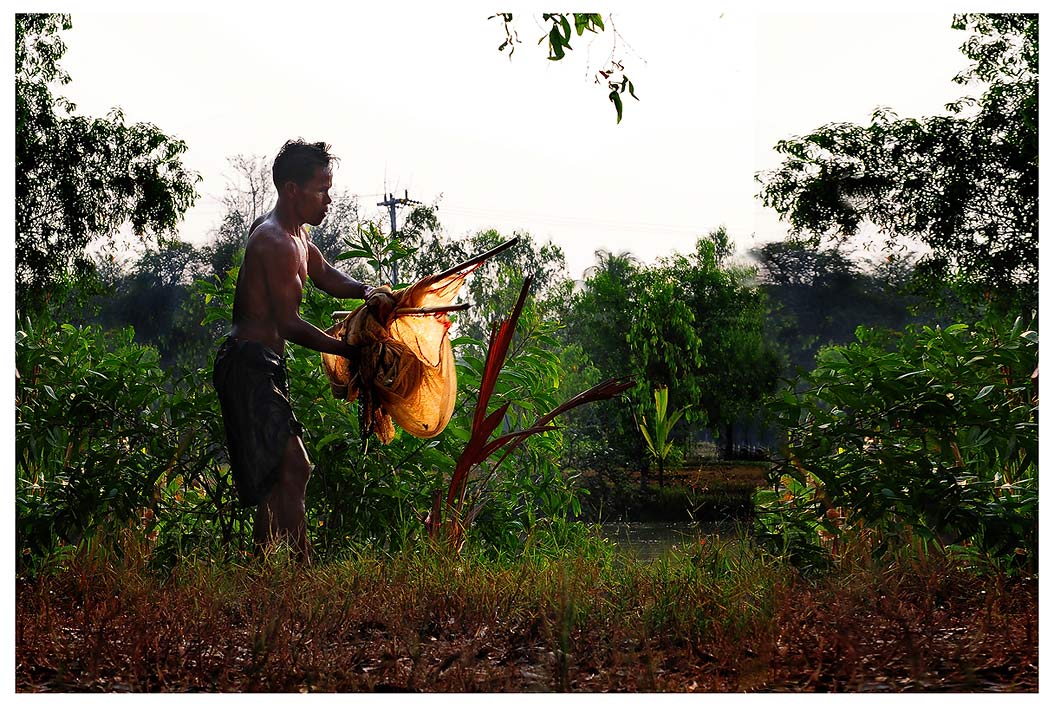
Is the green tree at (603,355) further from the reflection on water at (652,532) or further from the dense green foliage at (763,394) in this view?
the dense green foliage at (763,394)

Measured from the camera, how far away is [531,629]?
356 centimetres

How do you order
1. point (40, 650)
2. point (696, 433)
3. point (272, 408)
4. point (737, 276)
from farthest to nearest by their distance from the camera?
point (737, 276), point (696, 433), point (272, 408), point (40, 650)

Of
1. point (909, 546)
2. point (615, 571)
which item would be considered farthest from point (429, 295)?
point (909, 546)

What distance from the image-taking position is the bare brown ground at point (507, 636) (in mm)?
3141

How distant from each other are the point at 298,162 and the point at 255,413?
39.8 inches

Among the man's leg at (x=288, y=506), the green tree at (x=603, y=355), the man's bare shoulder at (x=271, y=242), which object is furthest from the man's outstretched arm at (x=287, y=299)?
the green tree at (x=603, y=355)

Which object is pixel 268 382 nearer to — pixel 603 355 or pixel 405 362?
pixel 405 362

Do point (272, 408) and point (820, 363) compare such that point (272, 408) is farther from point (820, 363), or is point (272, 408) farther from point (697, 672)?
point (820, 363)

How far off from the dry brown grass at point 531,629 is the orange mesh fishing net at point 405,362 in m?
0.59

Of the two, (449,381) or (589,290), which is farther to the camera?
(589,290)

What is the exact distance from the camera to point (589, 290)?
1223cm

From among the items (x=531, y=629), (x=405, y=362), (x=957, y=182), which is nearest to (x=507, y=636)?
(x=531, y=629)

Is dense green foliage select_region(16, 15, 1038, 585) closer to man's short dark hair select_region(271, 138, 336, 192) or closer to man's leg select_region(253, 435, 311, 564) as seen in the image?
man's leg select_region(253, 435, 311, 564)

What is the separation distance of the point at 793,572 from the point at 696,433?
20.9ft
